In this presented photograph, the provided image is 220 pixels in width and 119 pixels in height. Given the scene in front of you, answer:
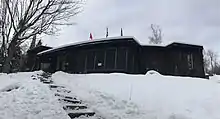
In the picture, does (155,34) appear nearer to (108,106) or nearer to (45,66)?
(45,66)

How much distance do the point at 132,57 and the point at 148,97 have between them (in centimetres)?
840

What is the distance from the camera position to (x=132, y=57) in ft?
47.3

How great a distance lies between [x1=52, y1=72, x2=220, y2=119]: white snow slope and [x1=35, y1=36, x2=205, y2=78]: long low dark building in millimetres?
6433

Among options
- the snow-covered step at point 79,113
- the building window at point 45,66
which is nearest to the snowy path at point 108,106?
the snow-covered step at point 79,113

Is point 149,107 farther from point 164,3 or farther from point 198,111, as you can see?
point 164,3

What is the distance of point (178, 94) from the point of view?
250 inches

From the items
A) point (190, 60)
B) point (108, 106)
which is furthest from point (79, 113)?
point (190, 60)

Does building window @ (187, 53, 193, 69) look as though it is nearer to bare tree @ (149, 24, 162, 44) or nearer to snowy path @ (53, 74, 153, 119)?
snowy path @ (53, 74, 153, 119)

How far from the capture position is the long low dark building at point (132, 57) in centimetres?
1441

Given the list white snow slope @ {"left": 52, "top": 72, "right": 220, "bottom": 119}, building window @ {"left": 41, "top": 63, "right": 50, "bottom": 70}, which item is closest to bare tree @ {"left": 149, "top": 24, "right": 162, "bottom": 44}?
building window @ {"left": 41, "top": 63, "right": 50, "bottom": 70}

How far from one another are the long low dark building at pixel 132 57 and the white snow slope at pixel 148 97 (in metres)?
6.43

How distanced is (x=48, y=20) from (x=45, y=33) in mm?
991

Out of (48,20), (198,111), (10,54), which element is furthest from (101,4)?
(198,111)

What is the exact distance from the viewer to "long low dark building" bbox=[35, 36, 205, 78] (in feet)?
47.3
